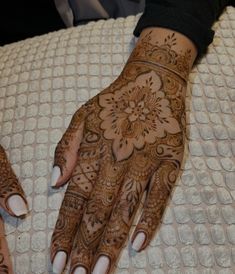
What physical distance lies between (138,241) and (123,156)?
117 mm

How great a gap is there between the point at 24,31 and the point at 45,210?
0.51 meters

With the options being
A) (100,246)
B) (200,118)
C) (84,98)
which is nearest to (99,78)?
(84,98)

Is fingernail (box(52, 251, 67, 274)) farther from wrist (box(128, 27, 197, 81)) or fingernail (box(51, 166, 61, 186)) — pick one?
wrist (box(128, 27, 197, 81))

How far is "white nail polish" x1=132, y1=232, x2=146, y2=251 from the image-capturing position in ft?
2.01

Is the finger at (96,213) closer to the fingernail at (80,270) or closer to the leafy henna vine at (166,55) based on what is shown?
the fingernail at (80,270)

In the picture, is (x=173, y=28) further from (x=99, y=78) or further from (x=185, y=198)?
(x=185, y=198)

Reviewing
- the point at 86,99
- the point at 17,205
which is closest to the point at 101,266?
the point at 17,205

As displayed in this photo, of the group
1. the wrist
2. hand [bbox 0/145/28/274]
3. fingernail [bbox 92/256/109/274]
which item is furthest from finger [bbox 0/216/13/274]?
the wrist

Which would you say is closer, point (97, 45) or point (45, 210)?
point (45, 210)

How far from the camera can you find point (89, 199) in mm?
645

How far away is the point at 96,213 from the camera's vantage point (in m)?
0.63

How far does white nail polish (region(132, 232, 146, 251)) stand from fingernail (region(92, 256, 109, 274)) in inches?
1.5

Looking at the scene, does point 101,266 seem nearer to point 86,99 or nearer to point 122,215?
point 122,215

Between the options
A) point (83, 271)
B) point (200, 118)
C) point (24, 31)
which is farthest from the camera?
point (24, 31)
